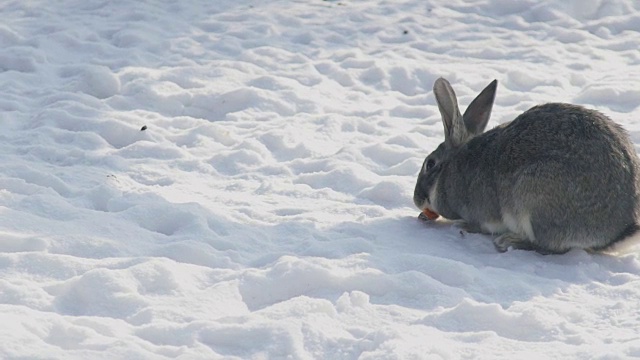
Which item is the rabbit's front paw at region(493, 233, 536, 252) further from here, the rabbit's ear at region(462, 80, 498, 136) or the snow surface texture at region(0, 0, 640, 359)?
the rabbit's ear at region(462, 80, 498, 136)

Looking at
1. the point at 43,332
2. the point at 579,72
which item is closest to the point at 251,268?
the point at 43,332

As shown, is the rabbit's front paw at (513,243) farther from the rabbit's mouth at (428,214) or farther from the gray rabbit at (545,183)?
the rabbit's mouth at (428,214)

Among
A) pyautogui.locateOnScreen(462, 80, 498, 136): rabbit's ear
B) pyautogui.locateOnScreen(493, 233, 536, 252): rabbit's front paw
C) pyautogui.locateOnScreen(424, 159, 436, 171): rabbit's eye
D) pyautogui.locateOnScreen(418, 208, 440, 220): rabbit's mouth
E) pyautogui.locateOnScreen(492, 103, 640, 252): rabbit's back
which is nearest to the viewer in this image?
pyautogui.locateOnScreen(492, 103, 640, 252): rabbit's back

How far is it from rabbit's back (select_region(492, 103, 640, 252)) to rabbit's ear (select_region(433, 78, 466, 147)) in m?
0.67

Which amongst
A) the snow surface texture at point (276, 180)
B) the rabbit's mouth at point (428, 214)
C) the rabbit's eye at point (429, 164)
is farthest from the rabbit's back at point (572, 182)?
the rabbit's eye at point (429, 164)

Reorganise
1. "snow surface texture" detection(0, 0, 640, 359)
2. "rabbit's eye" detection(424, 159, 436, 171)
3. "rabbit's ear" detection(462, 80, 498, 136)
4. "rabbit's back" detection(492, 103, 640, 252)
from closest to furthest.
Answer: "snow surface texture" detection(0, 0, 640, 359)
"rabbit's back" detection(492, 103, 640, 252)
"rabbit's eye" detection(424, 159, 436, 171)
"rabbit's ear" detection(462, 80, 498, 136)

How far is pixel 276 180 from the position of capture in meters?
7.45

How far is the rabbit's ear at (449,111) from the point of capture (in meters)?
6.82

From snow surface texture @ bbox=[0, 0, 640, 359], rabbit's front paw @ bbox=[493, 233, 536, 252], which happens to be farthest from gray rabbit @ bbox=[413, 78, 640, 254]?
snow surface texture @ bbox=[0, 0, 640, 359]

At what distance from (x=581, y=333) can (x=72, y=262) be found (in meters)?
2.59

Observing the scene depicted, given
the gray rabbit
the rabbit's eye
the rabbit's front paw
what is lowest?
the rabbit's front paw

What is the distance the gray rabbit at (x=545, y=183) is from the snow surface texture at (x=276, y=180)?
0.17 m

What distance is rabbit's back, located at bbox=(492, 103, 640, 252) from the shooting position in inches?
231

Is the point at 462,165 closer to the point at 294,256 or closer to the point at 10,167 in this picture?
the point at 294,256
